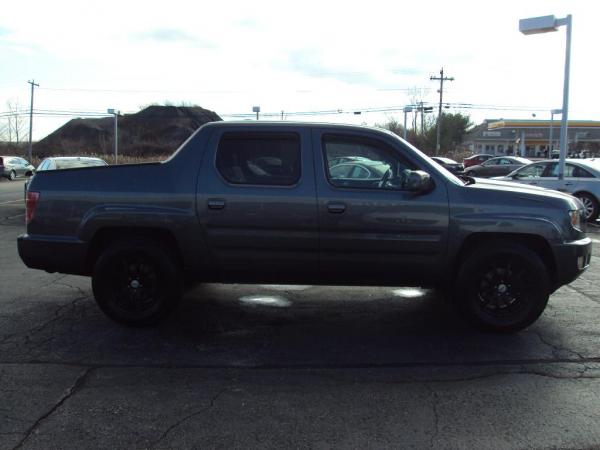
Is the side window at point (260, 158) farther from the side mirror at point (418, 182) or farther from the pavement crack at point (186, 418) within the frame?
the pavement crack at point (186, 418)

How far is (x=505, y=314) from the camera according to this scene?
5.07m

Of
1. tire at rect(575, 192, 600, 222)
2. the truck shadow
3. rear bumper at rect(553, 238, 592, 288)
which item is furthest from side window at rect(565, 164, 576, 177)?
rear bumper at rect(553, 238, 592, 288)

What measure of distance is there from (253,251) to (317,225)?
2.13ft

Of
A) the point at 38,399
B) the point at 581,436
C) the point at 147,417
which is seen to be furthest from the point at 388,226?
the point at 38,399

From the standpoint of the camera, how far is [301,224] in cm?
489

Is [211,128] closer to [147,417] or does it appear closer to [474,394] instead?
[147,417]

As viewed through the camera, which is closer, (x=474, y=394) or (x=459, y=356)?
(x=474, y=394)

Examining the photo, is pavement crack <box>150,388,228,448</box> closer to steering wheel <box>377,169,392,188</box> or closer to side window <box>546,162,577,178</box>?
steering wheel <box>377,169,392,188</box>

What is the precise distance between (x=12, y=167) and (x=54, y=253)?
32094 millimetres

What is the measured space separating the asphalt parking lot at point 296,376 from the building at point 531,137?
62871 mm

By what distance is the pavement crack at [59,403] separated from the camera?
3236 millimetres

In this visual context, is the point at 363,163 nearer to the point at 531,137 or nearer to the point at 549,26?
the point at 549,26

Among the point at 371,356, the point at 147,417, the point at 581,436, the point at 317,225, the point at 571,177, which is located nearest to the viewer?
the point at 581,436

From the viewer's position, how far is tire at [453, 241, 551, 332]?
4938mm
